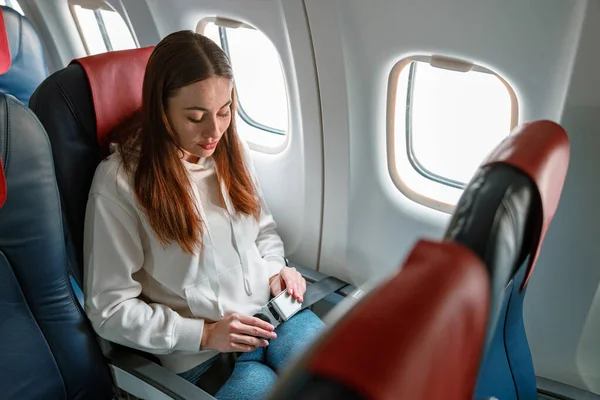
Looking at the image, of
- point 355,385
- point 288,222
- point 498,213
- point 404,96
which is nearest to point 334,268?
point 288,222

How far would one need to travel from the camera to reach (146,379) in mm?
1512

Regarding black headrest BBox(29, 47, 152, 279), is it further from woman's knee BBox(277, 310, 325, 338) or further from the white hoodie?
woman's knee BBox(277, 310, 325, 338)

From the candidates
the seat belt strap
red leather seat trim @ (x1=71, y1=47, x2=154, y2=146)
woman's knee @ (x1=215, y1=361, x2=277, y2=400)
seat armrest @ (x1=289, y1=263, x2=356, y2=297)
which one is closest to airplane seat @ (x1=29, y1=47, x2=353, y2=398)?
red leather seat trim @ (x1=71, y1=47, x2=154, y2=146)

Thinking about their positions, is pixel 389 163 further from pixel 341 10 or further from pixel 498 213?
pixel 498 213

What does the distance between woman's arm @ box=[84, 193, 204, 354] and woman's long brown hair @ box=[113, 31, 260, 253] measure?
0.09 metres

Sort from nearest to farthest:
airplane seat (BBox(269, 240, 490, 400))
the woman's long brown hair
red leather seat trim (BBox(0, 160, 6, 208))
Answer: airplane seat (BBox(269, 240, 490, 400)), red leather seat trim (BBox(0, 160, 6, 208)), the woman's long brown hair

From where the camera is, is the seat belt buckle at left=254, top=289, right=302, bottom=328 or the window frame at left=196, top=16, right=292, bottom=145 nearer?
the seat belt buckle at left=254, top=289, right=302, bottom=328

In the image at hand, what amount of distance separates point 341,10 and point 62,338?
1317 millimetres

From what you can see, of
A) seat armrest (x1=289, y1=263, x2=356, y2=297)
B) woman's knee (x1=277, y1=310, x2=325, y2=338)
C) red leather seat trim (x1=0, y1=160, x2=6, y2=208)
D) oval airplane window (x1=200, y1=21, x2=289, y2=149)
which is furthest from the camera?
oval airplane window (x1=200, y1=21, x2=289, y2=149)

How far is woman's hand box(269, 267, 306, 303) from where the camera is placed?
6.13 feet

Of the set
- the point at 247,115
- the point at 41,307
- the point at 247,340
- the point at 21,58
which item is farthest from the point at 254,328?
the point at 21,58

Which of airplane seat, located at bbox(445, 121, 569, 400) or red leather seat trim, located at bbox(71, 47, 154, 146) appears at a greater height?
red leather seat trim, located at bbox(71, 47, 154, 146)

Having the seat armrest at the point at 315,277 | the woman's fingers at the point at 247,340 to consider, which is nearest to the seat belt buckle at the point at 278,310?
the woman's fingers at the point at 247,340

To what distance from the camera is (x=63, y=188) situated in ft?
5.00
